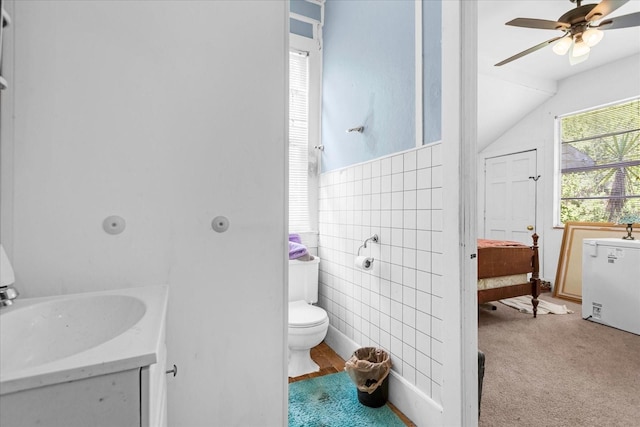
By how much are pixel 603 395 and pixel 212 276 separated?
2.32m

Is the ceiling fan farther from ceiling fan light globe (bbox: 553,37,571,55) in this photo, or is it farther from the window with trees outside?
the window with trees outside

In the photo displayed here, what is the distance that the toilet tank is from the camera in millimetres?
2312

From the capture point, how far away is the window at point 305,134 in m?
2.60

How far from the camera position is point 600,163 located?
366cm

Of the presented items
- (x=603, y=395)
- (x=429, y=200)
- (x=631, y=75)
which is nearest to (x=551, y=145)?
(x=631, y=75)

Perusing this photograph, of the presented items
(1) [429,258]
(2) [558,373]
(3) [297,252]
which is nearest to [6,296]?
(1) [429,258]

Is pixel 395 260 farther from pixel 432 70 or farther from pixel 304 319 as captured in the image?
pixel 432 70

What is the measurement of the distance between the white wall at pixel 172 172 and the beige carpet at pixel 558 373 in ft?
4.40

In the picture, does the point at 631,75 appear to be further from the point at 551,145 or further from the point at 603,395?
the point at 603,395

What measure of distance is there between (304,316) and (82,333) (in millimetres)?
1314

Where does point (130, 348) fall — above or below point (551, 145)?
below

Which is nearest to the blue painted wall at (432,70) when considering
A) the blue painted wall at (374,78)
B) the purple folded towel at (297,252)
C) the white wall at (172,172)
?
the blue painted wall at (374,78)

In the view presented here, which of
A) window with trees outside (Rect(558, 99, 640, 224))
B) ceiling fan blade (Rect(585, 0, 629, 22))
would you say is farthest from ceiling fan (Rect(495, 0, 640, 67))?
window with trees outside (Rect(558, 99, 640, 224))

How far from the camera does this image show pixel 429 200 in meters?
1.53
